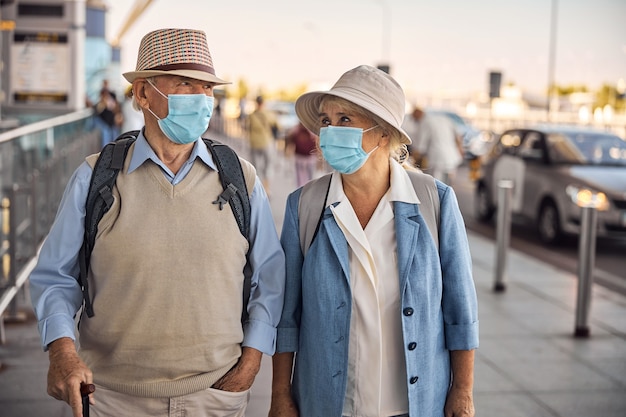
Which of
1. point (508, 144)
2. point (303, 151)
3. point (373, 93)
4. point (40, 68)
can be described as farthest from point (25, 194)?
point (508, 144)

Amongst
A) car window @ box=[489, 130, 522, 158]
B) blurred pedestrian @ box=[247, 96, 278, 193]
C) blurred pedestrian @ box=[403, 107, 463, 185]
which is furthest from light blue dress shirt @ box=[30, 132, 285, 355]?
blurred pedestrian @ box=[247, 96, 278, 193]

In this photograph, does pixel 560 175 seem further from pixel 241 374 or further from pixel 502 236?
pixel 241 374

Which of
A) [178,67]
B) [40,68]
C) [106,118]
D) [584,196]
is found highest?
[40,68]

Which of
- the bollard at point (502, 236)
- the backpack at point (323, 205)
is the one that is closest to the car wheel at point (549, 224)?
the bollard at point (502, 236)

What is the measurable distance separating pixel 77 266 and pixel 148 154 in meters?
0.41

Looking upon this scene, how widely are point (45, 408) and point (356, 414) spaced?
9.81 ft

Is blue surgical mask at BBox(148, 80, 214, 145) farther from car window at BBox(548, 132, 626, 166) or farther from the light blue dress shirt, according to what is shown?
car window at BBox(548, 132, 626, 166)

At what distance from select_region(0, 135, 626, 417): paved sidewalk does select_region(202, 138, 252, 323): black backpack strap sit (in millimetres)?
2520

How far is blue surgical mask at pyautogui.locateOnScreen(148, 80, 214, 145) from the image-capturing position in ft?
9.46

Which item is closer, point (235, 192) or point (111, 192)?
point (111, 192)

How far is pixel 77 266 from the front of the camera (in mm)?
2893

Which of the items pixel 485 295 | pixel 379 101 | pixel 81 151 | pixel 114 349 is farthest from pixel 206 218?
pixel 81 151

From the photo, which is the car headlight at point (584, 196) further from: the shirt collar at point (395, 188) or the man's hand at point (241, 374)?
the man's hand at point (241, 374)

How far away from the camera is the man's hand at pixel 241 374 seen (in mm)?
2906
